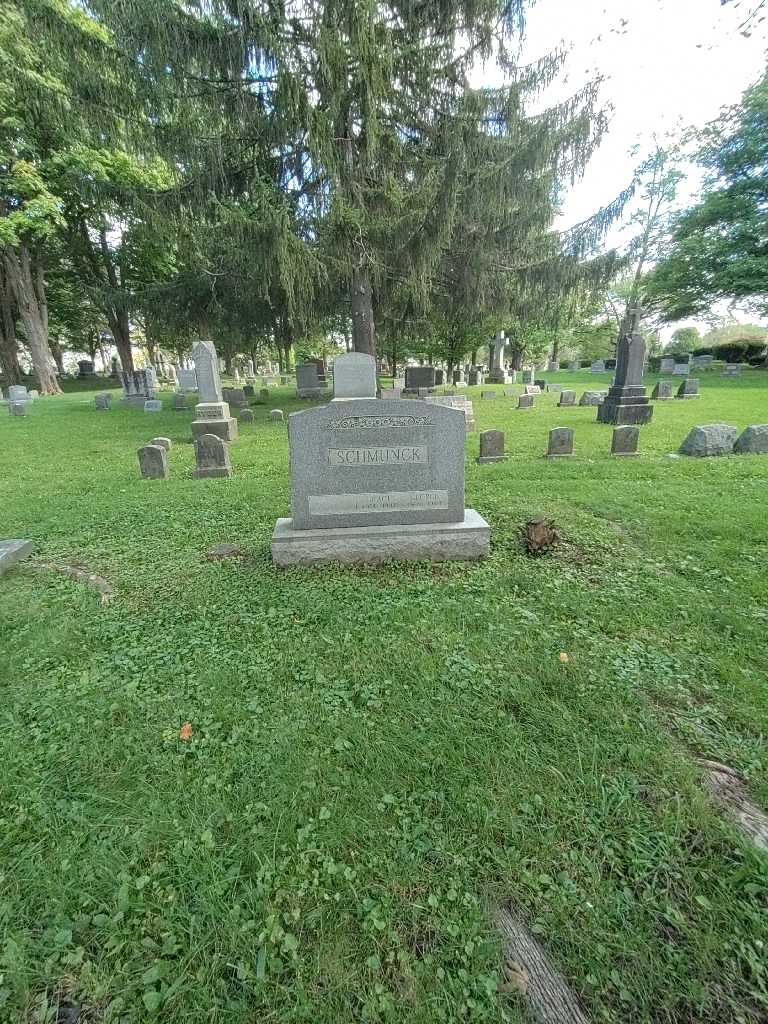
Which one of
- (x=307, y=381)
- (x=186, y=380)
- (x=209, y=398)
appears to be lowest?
(x=209, y=398)

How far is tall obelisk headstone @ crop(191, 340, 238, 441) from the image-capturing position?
9.73 m

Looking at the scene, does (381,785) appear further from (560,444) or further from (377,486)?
(560,444)

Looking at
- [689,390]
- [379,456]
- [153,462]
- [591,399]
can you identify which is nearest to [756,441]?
[379,456]

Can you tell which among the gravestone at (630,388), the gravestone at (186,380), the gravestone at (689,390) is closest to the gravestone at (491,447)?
the gravestone at (630,388)

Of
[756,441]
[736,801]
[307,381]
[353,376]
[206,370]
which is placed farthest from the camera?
[307,381]

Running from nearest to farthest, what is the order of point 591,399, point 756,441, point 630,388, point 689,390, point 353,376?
point 353,376 < point 756,441 < point 630,388 < point 591,399 < point 689,390

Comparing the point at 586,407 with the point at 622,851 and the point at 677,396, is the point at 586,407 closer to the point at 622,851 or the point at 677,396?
the point at 677,396

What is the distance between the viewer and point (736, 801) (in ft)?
5.69

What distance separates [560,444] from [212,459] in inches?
218

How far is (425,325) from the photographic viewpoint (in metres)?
15.2

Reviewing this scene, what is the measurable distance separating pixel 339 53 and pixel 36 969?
515 inches

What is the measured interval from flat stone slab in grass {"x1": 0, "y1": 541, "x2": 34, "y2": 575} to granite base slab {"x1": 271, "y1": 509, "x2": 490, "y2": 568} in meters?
2.34

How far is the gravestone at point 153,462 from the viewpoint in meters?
6.81

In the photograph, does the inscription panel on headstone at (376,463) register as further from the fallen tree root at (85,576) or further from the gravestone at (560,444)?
the gravestone at (560,444)
